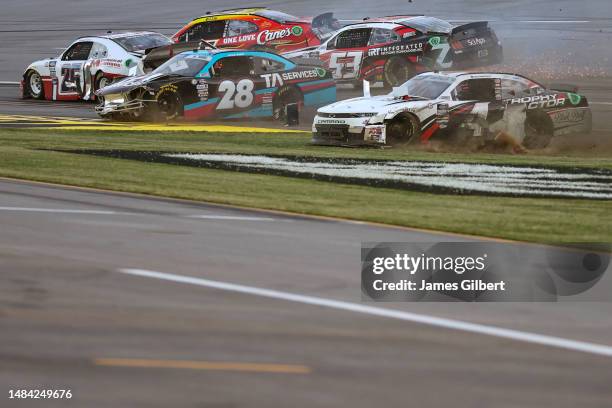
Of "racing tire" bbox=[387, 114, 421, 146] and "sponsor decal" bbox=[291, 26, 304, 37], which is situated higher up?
"sponsor decal" bbox=[291, 26, 304, 37]

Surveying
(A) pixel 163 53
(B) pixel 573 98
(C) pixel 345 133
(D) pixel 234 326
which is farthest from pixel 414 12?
(D) pixel 234 326

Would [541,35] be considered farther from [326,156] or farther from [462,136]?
[326,156]

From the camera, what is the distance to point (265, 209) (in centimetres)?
1244

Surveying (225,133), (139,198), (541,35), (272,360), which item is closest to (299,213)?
(139,198)

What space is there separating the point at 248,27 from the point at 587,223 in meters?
18.9

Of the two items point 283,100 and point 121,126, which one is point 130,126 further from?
point 283,100

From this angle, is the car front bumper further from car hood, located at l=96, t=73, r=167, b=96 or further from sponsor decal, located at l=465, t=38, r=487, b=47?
sponsor decal, located at l=465, t=38, r=487, b=47

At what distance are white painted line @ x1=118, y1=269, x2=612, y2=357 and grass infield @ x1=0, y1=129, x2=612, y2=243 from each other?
2979 mm

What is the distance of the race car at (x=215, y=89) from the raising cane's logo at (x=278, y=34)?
4.56 m

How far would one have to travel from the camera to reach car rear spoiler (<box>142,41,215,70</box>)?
2634 cm

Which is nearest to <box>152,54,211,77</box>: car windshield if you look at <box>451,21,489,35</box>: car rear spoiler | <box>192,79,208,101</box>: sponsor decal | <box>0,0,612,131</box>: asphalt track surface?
<box>192,79,208,101</box>: sponsor decal

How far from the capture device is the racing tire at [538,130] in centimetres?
2022

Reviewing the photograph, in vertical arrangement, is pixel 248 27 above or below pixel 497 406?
above

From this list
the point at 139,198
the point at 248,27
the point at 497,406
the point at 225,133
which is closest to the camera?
the point at 497,406
